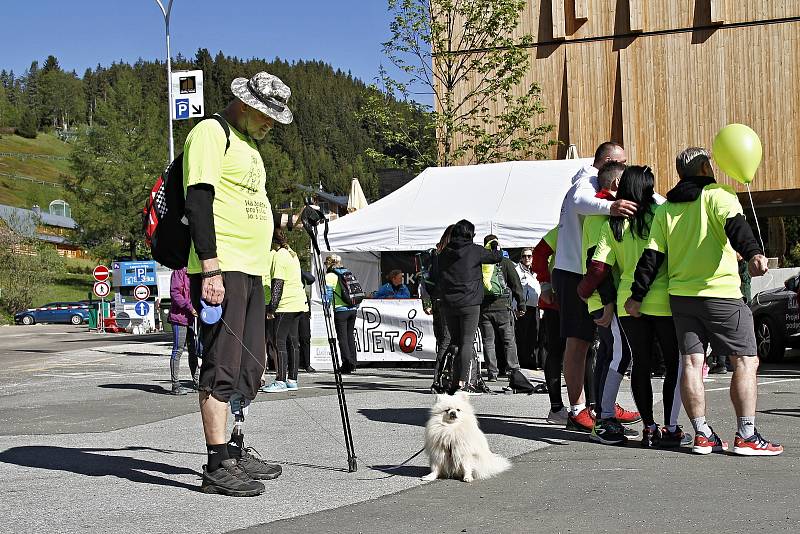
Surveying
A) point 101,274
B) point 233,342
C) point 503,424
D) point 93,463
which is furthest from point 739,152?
point 101,274

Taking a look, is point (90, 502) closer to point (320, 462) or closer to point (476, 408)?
point (320, 462)

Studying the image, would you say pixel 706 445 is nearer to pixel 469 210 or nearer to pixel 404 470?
pixel 404 470

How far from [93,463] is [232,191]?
7.82 ft

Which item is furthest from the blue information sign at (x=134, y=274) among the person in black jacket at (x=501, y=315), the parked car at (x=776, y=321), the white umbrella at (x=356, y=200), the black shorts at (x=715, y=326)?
the black shorts at (x=715, y=326)

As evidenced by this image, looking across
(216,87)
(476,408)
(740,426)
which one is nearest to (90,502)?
(740,426)

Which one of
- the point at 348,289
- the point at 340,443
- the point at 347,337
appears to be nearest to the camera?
the point at 340,443

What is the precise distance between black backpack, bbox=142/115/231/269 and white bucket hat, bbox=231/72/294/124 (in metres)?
0.20

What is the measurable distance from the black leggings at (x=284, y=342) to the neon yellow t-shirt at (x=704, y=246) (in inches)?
280

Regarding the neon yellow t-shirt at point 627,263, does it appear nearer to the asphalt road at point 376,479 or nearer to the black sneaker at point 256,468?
the asphalt road at point 376,479

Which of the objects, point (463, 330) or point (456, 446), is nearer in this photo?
point (456, 446)

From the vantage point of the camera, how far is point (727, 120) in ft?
101

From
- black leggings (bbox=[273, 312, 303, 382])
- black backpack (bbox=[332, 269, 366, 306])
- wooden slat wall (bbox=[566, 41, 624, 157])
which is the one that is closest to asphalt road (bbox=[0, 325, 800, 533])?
black leggings (bbox=[273, 312, 303, 382])

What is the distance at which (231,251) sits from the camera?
235 inches

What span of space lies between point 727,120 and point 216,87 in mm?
134137
